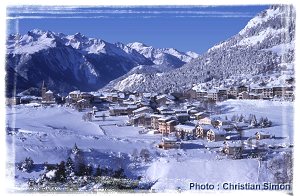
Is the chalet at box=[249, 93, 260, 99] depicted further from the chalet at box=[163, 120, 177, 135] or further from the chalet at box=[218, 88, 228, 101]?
the chalet at box=[163, 120, 177, 135]

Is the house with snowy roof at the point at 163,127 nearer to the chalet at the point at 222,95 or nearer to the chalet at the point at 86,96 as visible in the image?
the chalet at the point at 86,96

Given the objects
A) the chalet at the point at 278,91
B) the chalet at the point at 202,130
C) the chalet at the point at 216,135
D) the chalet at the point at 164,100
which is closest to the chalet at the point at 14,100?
the chalet at the point at 164,100

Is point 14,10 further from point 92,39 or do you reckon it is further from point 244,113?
point 244,113

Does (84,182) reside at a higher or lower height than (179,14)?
lower

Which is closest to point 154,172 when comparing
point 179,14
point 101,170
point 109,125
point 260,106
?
point 101,170

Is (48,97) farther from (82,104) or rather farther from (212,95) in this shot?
(212,95)
